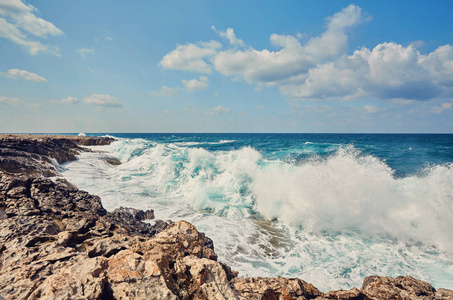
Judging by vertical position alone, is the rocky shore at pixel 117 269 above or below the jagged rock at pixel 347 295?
above

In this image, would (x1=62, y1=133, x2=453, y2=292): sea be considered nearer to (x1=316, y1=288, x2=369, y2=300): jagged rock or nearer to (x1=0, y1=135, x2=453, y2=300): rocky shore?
(x1=316, y1=288, x2=369, y2=300): jagged rock

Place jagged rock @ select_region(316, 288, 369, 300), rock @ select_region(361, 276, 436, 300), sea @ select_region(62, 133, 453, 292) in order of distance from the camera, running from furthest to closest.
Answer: sea @ select_region(62, 133, 453, 292) < rock @ select_region(361, 276, 436, 300) < jagged rock @ select_region(316, 288, 369, 300)

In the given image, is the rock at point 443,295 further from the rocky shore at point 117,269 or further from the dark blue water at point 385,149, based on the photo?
the dark blue water at point 385,149

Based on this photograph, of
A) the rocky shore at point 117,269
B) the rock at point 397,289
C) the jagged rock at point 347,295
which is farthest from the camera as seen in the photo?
the rock at point 397,289

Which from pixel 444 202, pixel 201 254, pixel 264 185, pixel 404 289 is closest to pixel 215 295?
pixel 201 254

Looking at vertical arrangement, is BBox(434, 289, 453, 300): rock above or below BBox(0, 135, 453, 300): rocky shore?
below

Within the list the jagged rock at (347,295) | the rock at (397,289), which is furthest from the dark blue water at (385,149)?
the jagged rock at (347,295)

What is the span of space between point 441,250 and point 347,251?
321cm

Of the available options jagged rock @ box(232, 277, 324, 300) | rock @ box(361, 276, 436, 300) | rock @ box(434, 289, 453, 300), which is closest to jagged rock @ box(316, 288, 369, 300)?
rock @ box(361, 276, 436, 300)

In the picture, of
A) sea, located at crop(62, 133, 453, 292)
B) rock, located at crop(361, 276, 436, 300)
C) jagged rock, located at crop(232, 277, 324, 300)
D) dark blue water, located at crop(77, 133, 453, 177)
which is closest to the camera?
jagged rock, located at crop(232, 277, 324, 300)

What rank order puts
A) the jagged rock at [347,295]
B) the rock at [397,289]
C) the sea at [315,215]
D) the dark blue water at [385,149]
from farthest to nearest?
the dark blue water at [385,149] → the sea at [315,215] → the rock at [397,289] → the jagged rock at [347,295]

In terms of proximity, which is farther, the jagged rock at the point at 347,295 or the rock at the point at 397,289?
the rock at the point at 397,289

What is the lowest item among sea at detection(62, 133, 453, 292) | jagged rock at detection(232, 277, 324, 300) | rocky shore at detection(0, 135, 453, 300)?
sea at detection(62, 133, 453, 292)

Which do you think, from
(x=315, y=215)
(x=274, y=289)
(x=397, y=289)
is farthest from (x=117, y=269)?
(x=315, y=215)
